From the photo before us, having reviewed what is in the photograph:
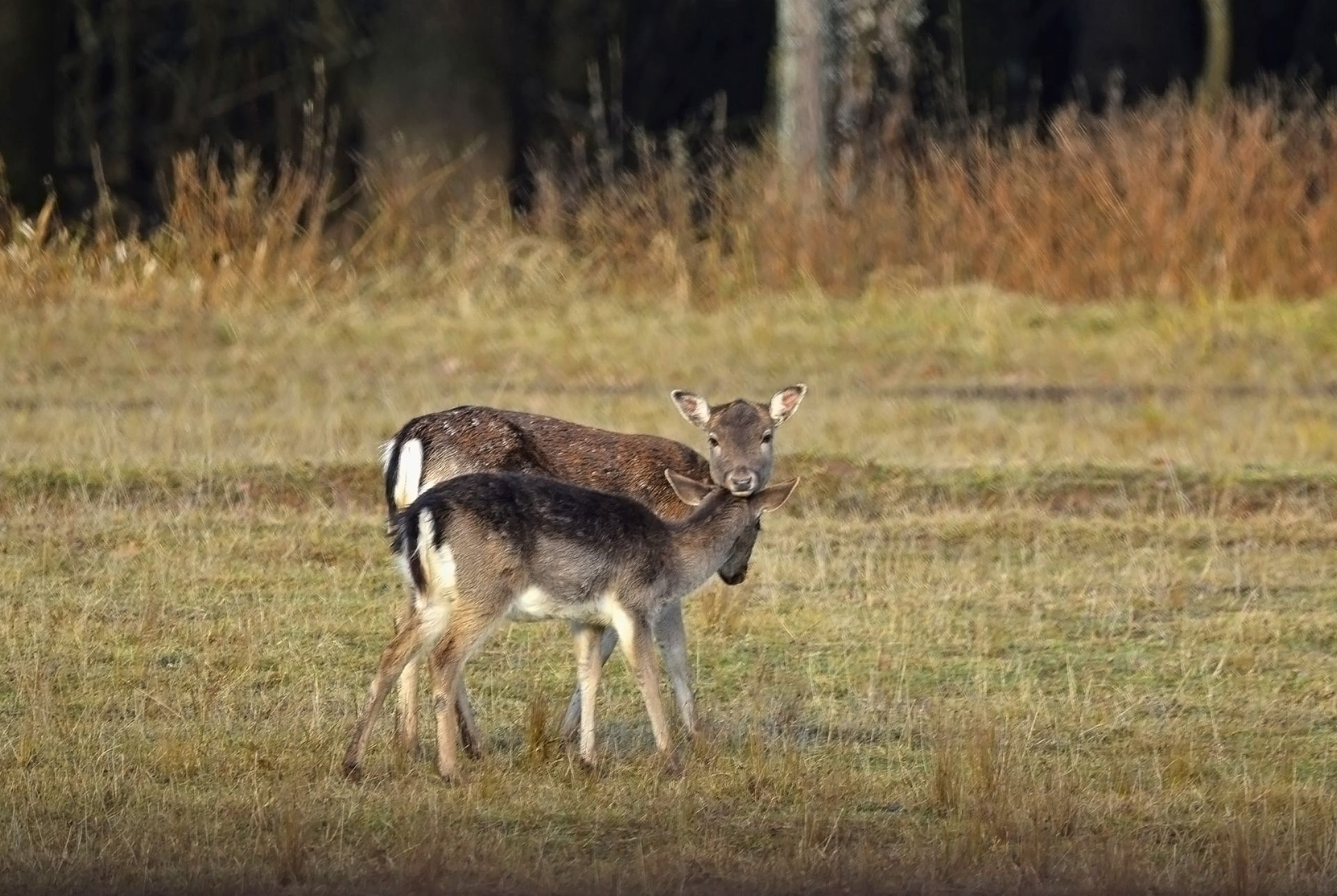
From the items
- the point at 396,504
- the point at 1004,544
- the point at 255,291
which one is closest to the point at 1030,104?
the point at 255,291

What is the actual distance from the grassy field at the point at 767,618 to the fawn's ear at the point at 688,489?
0.76 metres

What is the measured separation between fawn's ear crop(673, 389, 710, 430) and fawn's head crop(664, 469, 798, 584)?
0.66 meters

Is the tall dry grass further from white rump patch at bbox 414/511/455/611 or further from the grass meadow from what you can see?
white rump patch at bbox 414/511/455/611

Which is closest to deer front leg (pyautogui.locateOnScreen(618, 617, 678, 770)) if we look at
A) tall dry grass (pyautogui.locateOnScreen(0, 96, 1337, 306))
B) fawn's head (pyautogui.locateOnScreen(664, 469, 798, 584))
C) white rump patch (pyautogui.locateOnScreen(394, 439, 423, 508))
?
fawn's head (pyautogui.locateOnScreen(664, 469, 798, 584))

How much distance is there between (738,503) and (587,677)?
2.63 ft

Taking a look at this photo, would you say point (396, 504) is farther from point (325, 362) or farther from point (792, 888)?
point (325, 362)

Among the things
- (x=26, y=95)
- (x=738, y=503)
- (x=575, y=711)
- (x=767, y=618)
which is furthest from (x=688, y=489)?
(x=26, y=95)

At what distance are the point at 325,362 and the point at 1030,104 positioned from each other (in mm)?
13164

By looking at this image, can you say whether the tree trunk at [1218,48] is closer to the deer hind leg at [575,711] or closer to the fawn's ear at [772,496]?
the fawn's ear at [772,496]

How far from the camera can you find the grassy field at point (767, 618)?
22.1 ft

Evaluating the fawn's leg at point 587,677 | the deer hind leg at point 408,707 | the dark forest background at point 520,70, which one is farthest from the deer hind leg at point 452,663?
the dark forest background at point 520,70

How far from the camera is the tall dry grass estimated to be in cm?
1872

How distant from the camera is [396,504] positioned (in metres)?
8.72

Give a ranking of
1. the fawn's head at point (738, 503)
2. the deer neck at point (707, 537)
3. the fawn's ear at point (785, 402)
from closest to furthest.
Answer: the deer neck at point (707, 537)
the fawn's head at point (738, 503)
the fawn's ear at point (785, 402)
